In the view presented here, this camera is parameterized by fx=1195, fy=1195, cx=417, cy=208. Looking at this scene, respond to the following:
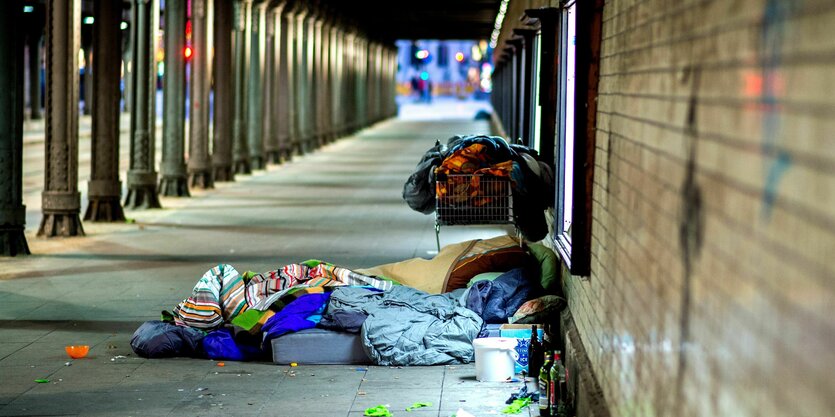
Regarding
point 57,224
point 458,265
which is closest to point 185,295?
point 458,265

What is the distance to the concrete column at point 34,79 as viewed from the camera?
58.9 meters

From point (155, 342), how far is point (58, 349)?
0.80m

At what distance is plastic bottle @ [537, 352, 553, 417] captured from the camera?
6930 millimetres

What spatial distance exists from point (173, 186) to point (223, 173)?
412cm

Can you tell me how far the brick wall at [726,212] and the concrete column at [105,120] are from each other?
13700 millimetres

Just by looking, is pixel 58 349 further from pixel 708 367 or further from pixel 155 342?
pixel 708 367

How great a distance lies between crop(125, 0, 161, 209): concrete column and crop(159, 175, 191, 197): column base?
2149 millimetres

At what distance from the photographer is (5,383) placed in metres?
7.72

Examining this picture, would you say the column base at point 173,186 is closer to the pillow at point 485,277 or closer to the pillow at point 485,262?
the pillow at point 485,262

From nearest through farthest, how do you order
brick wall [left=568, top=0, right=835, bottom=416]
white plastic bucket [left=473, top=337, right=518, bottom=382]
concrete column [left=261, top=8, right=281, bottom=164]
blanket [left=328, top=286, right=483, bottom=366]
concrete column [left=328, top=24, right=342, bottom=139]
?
brick wall [left=568, top=0, right=835, bottom=416] → white plastic bucket [left=473, top=337, right=518, bottom=382] → blanket [left=328, top=286, right=483, bottom=366] → concrete column [left=261, top=8, right=281, bottom=164] → concrete column [left=328, top=24, right=342, bottom=139]

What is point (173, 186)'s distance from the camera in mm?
22422

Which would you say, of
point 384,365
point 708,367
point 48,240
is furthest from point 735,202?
point 48,240

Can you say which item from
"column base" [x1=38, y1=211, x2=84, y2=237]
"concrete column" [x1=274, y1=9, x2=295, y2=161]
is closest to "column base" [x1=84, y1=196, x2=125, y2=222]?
"column base" [x1=38, y1=211, x2=84, y2=237]

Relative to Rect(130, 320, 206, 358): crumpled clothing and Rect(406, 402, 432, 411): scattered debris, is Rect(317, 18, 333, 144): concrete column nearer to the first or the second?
Rect(130, 320, 206, 358): crumpled clothing
